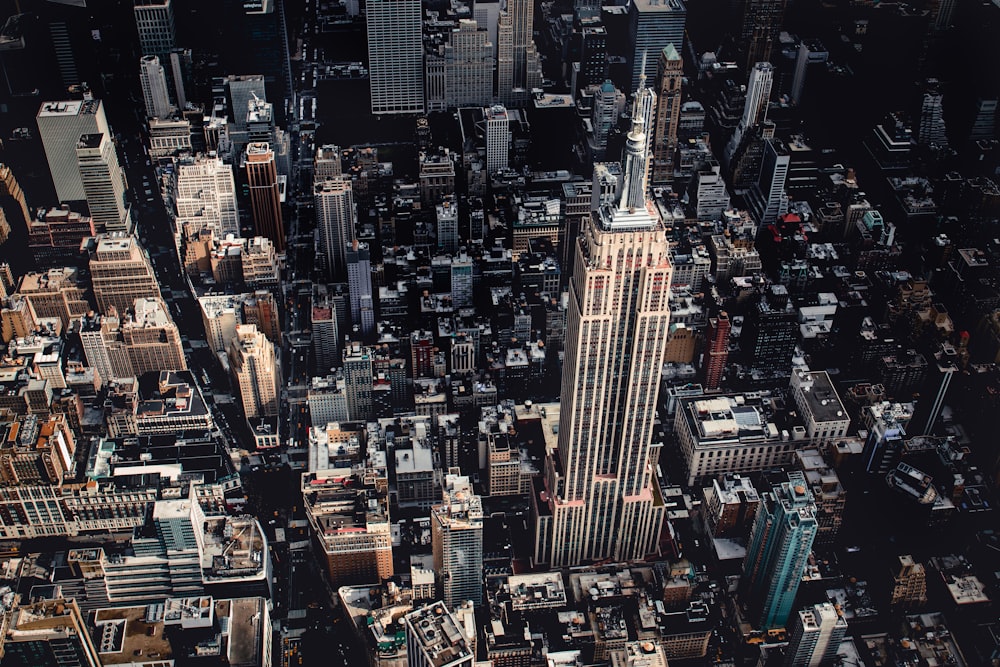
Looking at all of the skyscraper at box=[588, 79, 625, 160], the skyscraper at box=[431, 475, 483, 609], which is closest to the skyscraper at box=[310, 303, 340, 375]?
the skyscraper at box=[431, 475, 483, 609]

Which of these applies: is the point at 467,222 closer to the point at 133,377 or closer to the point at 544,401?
the point at 544,401

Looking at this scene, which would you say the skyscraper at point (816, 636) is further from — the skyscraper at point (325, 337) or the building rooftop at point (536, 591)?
the skyscraper at point (325, 337)

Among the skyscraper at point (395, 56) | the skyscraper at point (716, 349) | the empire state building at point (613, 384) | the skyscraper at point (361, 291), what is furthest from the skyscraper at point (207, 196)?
the skyscraper at point (716, 349)

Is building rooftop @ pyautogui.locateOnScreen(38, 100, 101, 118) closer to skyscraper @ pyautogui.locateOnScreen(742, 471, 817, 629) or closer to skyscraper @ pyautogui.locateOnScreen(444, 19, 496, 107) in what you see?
skyscraper @ pyautogui.locateOnScreen(444, 19, 496, 107)

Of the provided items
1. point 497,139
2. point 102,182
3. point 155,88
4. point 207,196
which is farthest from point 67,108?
point 497,139

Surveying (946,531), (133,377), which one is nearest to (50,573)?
(133,377)
